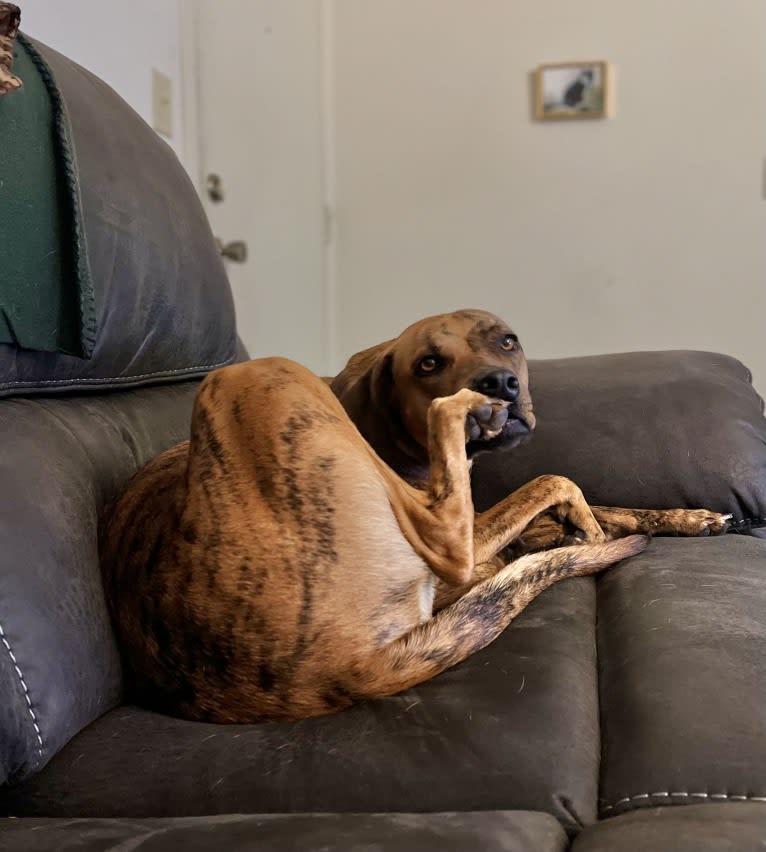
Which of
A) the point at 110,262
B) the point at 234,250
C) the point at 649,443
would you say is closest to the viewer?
the point at 110,262

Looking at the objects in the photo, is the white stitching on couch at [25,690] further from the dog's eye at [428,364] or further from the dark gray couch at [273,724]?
the dog's eye at [428,364]

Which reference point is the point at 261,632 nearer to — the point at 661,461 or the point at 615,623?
the point at 615,623

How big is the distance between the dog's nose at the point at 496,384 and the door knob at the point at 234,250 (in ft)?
6.39

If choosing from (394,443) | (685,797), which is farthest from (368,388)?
(685,797)

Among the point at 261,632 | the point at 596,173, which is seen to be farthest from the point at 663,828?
the point at 596,173

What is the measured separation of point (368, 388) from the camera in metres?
1.81

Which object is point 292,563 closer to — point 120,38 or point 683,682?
point 683,682

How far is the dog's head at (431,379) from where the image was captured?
1706 millimetres

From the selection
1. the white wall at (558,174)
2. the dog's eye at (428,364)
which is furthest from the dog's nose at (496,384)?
the white wall at (558,174)

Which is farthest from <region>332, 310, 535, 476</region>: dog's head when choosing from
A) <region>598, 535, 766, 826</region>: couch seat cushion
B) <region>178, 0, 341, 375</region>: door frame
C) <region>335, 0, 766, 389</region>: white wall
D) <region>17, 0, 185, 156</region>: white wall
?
<region>178, 0, 341, 375</region>: door frame

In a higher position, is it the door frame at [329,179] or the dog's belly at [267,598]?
the door frame at [329,179]

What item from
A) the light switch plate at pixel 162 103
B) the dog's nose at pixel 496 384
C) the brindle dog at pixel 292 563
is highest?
the light switch plate at pixel 162 103

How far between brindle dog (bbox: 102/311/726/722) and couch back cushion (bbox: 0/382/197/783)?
56mm

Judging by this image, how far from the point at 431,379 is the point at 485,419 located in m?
0.25
